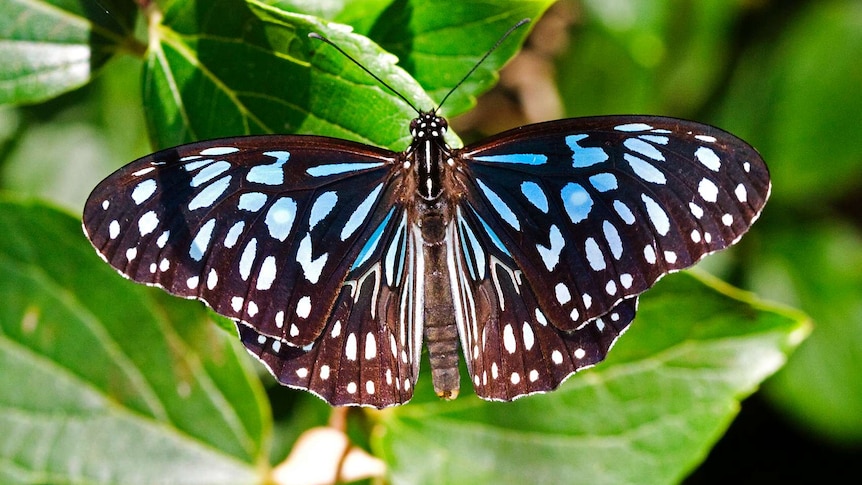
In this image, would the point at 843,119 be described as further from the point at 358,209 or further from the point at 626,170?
the point at 358,209

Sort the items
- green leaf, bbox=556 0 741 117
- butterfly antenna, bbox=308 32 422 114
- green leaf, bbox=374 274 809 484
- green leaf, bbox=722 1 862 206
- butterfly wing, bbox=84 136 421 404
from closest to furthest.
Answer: butterfly antenna, bbox=308 32 422 114 < butterfly wing, bbox=84 136 421 404 < green leaf, bbox=374 274 809 484 < green leaf, bbox=556 0 741 117 < green leaf, bbox=722 1 862 206

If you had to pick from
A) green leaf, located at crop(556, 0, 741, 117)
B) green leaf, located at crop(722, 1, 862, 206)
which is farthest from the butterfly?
green leaf, located at crop(722, 1, 862, 206)

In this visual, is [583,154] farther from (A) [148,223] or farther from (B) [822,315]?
(B) [822,315]

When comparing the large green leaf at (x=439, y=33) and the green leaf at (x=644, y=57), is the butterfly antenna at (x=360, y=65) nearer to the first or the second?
the large green leaf at (x=439, y=33)

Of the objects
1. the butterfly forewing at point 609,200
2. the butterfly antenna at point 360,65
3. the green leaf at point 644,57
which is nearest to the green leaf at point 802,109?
the green leaf at point 644,57

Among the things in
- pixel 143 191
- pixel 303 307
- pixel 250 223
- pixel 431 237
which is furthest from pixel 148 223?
pixel 431 237

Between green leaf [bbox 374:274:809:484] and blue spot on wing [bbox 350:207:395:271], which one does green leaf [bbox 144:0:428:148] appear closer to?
blue spot on wing [bbox 350:207:395:271]
